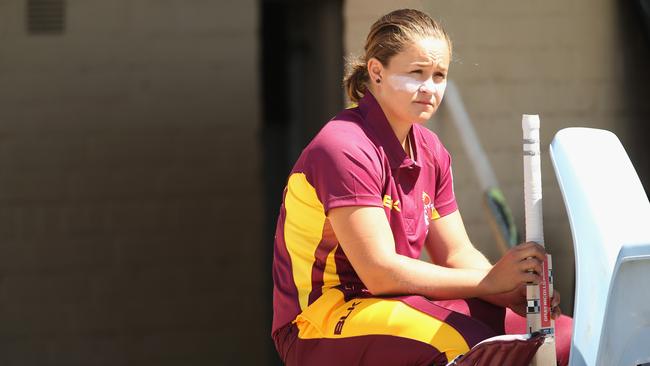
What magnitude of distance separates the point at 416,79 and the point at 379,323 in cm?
57

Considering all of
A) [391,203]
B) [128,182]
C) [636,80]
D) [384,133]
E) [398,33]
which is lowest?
[128,182]

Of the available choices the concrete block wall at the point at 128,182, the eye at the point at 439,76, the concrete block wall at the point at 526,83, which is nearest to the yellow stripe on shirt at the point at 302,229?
the eye at the point at 439,76

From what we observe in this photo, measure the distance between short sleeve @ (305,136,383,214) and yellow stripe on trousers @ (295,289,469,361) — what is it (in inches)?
8.6

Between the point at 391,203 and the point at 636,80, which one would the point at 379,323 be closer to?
the point at 391,203

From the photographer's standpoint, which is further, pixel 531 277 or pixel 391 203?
pixel 391 203

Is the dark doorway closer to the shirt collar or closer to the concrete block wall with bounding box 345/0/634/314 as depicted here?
the concrete block wall with bounding box 345/0/634/314

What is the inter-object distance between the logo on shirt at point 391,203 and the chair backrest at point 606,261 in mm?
473

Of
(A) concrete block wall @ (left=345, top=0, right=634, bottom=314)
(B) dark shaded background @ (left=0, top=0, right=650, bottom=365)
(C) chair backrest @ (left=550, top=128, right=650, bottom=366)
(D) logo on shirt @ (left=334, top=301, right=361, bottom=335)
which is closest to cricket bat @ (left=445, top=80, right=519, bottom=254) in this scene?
(A) concrete block wall @ (left=345, top=0, right=634, bottom=314)

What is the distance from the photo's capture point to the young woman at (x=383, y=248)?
230cm

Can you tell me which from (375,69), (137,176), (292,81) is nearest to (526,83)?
(137,176)

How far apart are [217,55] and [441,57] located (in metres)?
2.88

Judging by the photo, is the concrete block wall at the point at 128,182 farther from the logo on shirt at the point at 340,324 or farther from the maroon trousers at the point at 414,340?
the logo on shirt at the point at 340,324

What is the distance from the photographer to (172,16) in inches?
207

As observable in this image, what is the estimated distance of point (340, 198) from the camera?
243 centimetres
